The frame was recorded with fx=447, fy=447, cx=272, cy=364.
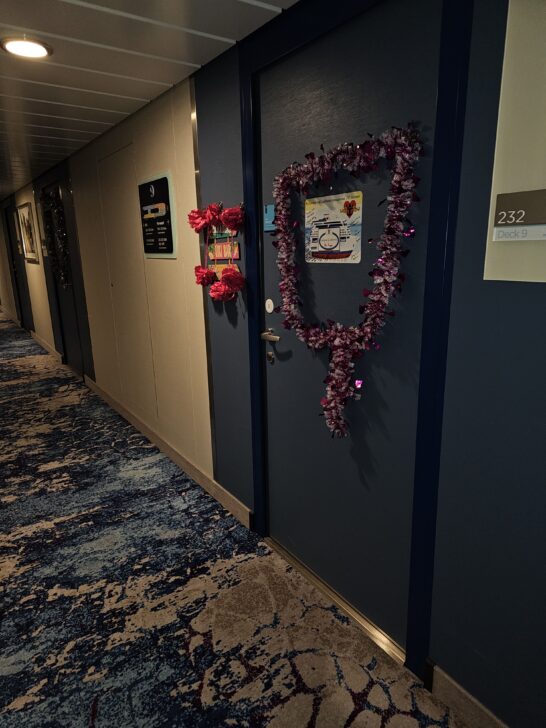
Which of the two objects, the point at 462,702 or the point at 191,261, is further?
the point at 191,261

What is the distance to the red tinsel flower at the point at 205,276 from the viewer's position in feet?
7.64

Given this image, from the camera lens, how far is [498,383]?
121 centimetres

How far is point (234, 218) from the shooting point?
2045 millimetres

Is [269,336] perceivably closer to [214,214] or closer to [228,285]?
[228,285]

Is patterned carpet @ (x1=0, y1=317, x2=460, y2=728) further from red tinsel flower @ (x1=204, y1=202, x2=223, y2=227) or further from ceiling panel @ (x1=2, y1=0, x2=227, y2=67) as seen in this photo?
ceiling panel @ (x1=2, y1=0, x2=227, y2=67)

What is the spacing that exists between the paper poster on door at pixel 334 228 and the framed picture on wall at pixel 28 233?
18.5ft

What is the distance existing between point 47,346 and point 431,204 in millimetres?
6874

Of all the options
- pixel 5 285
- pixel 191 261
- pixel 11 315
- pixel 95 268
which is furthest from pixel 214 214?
pixel 5 285

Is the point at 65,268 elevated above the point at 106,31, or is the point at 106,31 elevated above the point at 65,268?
the point at 106,31

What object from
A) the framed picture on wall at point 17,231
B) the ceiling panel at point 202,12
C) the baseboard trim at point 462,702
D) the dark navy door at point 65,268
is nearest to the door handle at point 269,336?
the ceiling panel at point 202,12

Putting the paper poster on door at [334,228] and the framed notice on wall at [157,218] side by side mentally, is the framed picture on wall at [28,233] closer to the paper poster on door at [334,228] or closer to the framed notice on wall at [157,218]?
the framed notice on wall at [157,218]

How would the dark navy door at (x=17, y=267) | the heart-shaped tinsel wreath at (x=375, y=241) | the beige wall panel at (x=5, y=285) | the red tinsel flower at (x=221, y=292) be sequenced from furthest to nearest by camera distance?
1. the beige wall panel at (x=5, y=285)
2. the dark navy door at (x=17, y=267)
3. the red tinsel flower at (x=221, y=292)
4. the heart-shaped tinsel wreath at (x=375, y=241)

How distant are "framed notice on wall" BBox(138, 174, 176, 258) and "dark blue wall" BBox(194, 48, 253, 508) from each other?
0.41 m

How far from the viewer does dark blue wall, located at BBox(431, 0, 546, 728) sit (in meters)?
1.13
